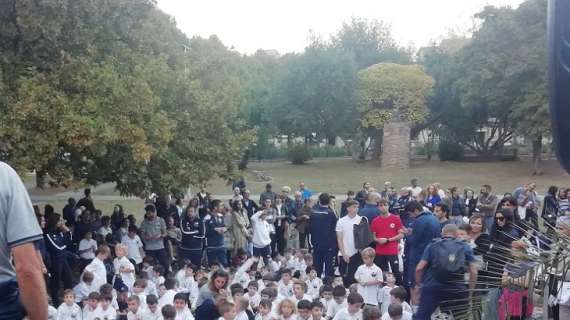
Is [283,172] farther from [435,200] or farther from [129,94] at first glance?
[129,94]

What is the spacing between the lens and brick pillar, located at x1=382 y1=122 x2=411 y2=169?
43.9 metres

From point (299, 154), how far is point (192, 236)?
3490 centimetres

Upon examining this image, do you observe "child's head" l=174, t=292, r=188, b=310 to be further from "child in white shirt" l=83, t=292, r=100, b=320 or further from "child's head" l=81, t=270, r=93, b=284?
"child's head" l=81, t=270, r=93, b=284

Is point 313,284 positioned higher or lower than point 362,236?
lower

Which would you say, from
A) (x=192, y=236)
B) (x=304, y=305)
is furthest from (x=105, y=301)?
(x=192, y=236)

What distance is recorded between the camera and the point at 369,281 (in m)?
10.3

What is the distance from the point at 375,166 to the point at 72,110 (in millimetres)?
35061

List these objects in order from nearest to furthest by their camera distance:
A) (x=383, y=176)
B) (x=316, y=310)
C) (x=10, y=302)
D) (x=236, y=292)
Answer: (x=10, y=302)
(x=316, y=310)
(x=236, y=292)
(x=383, y=176)

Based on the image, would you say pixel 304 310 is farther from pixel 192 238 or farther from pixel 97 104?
pixel 192 238

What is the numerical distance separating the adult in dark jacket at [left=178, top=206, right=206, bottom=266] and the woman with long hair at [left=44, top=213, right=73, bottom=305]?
265 cm

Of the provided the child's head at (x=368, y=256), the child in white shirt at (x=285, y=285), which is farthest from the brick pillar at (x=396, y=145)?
the child's head at (x=368, y=256)

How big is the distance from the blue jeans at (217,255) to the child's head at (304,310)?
18.9 feet

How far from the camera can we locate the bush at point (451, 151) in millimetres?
46781

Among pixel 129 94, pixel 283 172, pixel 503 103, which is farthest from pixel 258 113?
pixel 129 94
